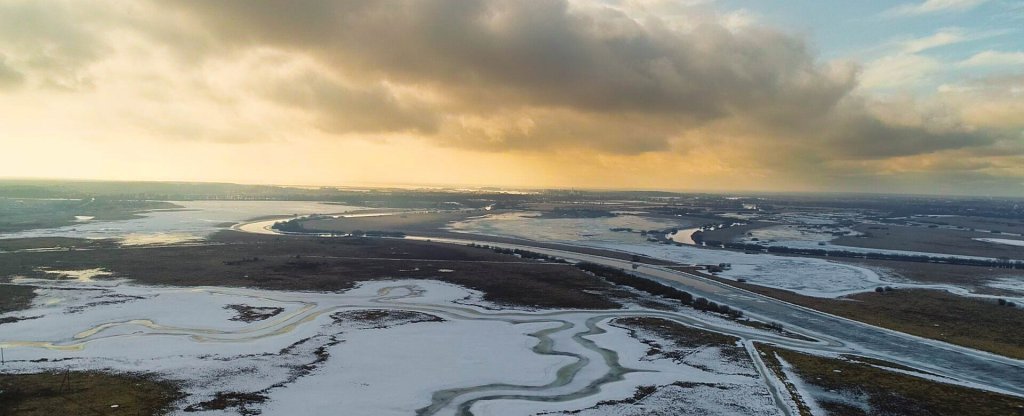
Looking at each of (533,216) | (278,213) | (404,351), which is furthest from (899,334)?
(278,213)

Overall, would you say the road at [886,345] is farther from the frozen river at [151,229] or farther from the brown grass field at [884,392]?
the frozen river at [151,229]

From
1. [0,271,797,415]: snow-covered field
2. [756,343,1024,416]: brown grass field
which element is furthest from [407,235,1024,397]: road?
[0,271,797,415]: snow-covered field

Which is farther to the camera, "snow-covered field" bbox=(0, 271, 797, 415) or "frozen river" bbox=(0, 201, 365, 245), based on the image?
"frozen river" bbox=(0, 201, 365, 245)

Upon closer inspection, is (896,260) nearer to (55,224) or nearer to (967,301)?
(967,301)

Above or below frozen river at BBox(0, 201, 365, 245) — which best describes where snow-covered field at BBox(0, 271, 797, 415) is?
below

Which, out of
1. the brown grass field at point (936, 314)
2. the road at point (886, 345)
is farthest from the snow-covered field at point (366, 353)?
the brown grass field at point (936, 314)

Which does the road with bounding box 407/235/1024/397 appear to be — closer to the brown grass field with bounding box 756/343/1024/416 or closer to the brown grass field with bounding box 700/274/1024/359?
the brown grass field with bounding box 700/274/1024/359
